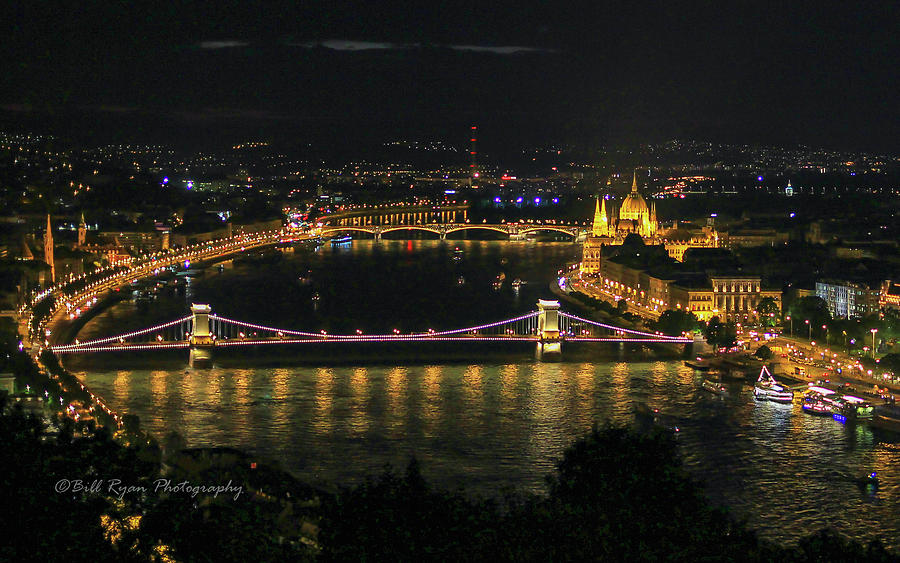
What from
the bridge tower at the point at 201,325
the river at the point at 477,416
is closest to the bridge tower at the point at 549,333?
the river at the point at 477,416

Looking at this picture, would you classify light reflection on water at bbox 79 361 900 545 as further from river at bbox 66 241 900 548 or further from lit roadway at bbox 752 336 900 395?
lit roadway at bbox 752 336 900 395

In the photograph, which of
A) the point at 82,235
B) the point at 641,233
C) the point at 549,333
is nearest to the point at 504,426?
the point at 549,333

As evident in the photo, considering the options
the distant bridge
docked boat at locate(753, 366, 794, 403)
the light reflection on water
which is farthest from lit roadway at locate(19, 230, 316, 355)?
docked boat at locate(753, 366, 794, 403)

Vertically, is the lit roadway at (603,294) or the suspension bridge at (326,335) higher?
the lit roadway at (603,294)

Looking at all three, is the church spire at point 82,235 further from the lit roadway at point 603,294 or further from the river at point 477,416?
the river at point 477,416

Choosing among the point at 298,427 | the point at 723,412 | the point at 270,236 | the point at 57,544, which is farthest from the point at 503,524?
the point at 270,236

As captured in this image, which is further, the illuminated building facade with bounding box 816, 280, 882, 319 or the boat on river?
the illuminated building facade with bounding box 816, 280, 882, 319
